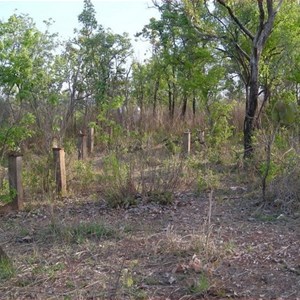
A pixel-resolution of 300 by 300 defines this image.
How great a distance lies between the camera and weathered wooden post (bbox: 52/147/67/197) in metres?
8.30

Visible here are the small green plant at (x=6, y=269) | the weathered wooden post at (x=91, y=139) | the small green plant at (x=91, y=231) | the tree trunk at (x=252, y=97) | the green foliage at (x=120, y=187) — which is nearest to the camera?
the small green plant at (x=6, y=269)

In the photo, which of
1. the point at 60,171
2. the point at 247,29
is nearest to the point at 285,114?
the point at 247,29

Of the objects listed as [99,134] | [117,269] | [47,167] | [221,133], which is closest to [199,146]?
[221,133]

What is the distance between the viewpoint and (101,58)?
17.9 m

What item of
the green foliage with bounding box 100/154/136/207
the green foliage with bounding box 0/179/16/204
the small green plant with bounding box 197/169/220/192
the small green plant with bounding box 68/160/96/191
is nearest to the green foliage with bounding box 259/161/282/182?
the small green plant with bounding box 197/169/220/192

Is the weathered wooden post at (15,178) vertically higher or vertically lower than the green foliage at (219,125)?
lower

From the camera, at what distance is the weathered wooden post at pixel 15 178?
293 inches

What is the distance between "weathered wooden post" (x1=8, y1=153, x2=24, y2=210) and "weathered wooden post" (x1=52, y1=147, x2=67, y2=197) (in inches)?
35.1

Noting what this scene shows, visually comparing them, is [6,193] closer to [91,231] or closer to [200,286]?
[91,231]

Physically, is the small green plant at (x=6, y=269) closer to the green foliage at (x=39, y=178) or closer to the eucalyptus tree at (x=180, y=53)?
the green foliage at (x=39, y=178)

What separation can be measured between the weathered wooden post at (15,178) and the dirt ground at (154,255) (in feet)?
1.44

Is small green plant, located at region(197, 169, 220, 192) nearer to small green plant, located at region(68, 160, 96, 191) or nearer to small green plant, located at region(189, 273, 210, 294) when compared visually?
small green plant, located at region(68, 160, 96, 191)

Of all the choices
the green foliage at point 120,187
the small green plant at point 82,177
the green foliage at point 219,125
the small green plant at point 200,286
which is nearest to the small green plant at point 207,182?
the green foliage at point 120,187

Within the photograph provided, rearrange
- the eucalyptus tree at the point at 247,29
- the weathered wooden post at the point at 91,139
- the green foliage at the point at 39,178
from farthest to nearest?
1. the weathered wooden post at the point at 91,139
2. the eucalyptus tree at the point at 247,29
3. the green foliage at the point at 39,178
